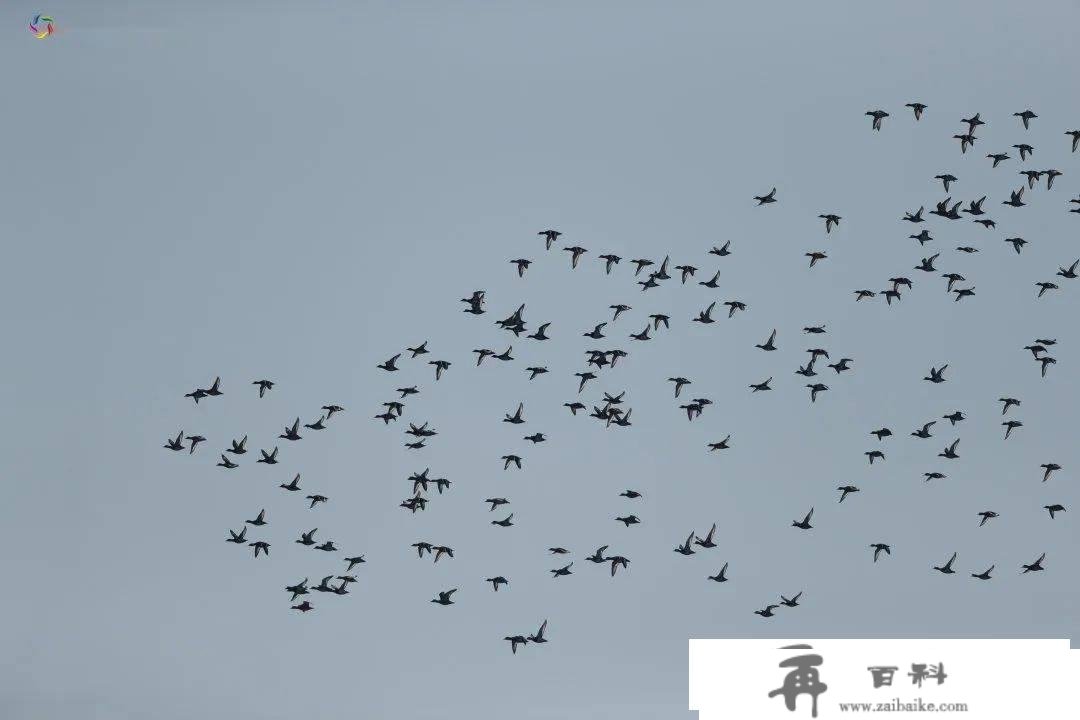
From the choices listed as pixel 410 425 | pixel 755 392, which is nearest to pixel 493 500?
pixel 410 425

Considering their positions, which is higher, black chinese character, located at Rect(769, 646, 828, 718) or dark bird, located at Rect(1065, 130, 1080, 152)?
dark bird, located at Rect(1065, 130, 1080, 152)

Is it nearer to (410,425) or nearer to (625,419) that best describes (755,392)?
(625,419)

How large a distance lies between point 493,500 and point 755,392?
1474 centimetres

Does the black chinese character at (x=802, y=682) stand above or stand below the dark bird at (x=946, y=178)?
below

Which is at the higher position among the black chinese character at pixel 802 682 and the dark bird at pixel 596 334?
the dark bird at pixel 596 334

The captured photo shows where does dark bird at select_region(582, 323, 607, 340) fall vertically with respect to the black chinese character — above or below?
above

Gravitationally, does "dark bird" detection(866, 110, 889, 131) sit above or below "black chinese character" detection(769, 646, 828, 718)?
above

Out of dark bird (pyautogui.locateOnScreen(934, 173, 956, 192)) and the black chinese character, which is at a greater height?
dark bird (pyautogui.locateOnScreen(934, 173, 956, 192))

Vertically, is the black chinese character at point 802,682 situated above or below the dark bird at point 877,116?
below

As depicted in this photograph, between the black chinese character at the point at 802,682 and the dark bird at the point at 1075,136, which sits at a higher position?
the dark bird at the point at 1075,136

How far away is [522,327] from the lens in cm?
11731

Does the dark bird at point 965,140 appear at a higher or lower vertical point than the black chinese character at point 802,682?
higher

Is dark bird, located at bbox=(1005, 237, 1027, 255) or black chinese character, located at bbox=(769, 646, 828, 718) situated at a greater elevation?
dark bird, located at bbox=(1005, 237, 1027, 255)

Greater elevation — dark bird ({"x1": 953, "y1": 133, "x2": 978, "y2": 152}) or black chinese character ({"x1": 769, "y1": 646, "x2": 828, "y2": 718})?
dark bird ({"x1": 953, "y1": 133, "x2": 978, "y2": 152})
